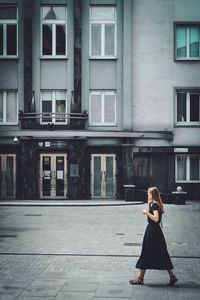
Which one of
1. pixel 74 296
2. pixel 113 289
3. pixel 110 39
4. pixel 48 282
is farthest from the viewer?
pixel 110 39

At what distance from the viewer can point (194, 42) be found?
31422 millimetres

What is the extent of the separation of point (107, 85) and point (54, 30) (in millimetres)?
4049

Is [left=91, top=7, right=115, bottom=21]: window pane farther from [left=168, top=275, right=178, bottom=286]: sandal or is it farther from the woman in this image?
[left=168, top=275, right=178, bottom=286]: sandal

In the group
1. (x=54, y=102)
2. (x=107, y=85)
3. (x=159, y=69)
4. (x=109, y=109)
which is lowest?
(x=109, y=109)

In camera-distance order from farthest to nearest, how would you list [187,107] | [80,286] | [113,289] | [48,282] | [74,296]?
[187,107] → [48,282] → [80,286] → [113,289] → [74,296]

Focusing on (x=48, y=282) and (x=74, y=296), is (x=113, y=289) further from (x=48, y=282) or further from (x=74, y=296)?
(x=48, y=282)

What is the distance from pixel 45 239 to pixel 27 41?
56.1ft

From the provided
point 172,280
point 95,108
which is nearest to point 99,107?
point 95,108

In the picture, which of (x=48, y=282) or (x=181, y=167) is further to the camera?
(x=181, y=167)

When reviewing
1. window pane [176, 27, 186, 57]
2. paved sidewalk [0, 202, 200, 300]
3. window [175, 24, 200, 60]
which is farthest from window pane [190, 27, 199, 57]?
paved sidewalk [0, 202, 200, 300]

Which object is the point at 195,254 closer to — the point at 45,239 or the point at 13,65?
the point at 45,239

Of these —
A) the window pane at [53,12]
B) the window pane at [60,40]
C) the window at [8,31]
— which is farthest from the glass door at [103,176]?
the window pane at [53,12]

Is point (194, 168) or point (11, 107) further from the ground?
point (11, 107)

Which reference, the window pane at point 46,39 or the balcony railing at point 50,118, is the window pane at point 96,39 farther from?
the balcony railing at point 50,118
